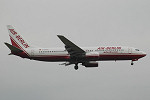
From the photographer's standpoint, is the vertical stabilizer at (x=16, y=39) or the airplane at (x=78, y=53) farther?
the vertical stabilizer at (x=16, y=39)

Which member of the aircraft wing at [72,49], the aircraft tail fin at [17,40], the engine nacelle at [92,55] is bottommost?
the engine nacelle at [92,55]

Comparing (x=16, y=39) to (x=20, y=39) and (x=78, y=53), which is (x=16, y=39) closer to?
(x=20, y=39)

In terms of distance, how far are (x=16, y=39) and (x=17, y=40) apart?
406 mm

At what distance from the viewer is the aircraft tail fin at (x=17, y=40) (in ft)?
320

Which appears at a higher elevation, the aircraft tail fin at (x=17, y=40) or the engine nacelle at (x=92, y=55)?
the aircraft tail fin at (x=17, y=40)

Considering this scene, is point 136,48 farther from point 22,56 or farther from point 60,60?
point 22,56

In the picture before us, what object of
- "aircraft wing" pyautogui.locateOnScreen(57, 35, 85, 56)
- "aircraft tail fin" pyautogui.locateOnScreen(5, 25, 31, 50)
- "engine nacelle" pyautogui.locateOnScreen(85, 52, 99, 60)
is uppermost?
"aircraft tail fin" pyautogui.locateOnScreen(5, 25, 31, 50)

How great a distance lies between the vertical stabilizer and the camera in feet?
320

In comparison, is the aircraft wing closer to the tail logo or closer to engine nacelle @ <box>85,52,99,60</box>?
engine nacelle @ <box>85,52,99,60</box>

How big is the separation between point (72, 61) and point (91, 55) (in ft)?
18.9

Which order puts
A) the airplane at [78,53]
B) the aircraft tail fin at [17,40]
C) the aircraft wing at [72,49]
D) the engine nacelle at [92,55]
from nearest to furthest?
the aircraft wing at [72,49]
the engine nacelle at [92,55]
the airplane at [78,53]
the aircraft tail fin at [17,40]

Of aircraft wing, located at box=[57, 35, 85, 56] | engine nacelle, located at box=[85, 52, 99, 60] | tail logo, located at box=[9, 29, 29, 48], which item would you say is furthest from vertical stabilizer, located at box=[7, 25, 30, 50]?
engine nacelle, located at box=[85, 52, 99, 60]

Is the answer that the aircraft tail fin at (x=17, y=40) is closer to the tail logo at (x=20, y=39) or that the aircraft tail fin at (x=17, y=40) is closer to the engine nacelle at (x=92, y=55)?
the tail logo at (x=20, y=39)

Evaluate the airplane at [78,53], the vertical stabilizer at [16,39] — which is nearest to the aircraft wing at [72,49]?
the airplane at [78,53]
